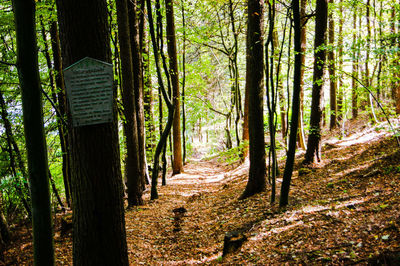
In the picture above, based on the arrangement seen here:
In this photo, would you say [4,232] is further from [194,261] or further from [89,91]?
[89,91]

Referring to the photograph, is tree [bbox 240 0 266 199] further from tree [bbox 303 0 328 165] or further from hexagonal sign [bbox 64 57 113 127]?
hexagonal sign [bbox 64 57 113 127]

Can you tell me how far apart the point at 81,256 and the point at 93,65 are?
79.8 inches

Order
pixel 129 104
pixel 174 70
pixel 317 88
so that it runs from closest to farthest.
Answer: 1. pixel 129 104
2. pixel 317 88
3. pixel 174 70

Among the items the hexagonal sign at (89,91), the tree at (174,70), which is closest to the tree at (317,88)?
the tree at (174,70)

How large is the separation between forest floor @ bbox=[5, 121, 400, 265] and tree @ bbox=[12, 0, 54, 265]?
7.94 feet

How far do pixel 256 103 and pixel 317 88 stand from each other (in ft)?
8.90

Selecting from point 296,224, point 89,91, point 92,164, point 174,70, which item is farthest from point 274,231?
point 174,70

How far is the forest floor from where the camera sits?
3.43 metres

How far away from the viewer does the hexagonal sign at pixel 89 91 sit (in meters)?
2.59

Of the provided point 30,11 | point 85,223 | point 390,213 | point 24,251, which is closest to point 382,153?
point 390,213

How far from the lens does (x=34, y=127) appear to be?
265 centimetres

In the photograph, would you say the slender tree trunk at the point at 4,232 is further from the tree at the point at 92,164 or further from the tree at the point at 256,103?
the tree at the point at 256,103

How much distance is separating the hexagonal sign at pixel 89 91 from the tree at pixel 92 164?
3.0 inches

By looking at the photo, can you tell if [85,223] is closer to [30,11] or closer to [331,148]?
[30,11]
